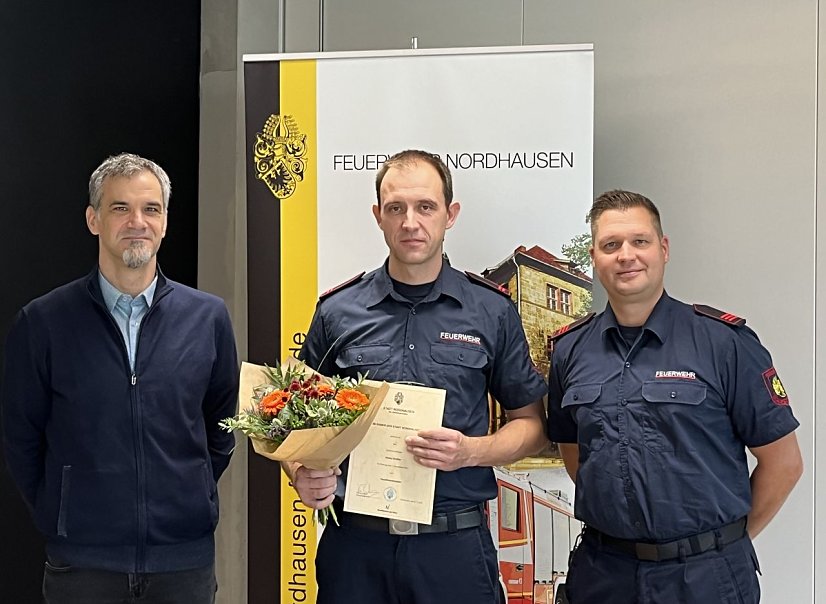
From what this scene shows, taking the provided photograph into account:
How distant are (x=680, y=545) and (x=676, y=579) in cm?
9

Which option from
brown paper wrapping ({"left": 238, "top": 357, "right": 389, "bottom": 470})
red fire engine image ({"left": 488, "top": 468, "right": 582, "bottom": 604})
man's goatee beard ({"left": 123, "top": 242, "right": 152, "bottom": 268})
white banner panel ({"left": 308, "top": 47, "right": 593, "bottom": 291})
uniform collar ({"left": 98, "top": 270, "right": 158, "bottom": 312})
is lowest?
red fire engine image ({"left": 488, "top": 468, "right": 582, "bottom": 604})

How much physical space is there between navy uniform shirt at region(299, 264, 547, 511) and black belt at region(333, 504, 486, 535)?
0.03m

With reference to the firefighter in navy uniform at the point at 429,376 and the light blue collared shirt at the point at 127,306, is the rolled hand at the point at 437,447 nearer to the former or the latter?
the firefighter in navy uniform at the point at 429,376

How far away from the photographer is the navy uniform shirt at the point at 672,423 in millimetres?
2305

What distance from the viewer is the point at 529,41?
3867 millimetres

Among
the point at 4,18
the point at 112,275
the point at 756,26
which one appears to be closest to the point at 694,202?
the point at 756,26

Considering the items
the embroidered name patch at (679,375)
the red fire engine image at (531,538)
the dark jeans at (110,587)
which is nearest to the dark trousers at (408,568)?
the dark jeans at (110,587)

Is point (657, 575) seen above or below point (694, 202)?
below

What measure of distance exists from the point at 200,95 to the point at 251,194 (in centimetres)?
114

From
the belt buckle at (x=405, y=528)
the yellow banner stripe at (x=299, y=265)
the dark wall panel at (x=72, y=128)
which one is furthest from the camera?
the dark wall panel at (x=72, y=128)

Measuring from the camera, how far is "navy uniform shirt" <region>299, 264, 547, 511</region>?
97.8 inches

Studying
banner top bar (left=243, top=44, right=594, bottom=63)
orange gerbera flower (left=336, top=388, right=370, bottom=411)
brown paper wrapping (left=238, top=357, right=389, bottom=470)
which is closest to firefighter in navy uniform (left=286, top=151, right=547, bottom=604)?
brown paper wrapping (left=238, top=357, right=389, bottom=470)

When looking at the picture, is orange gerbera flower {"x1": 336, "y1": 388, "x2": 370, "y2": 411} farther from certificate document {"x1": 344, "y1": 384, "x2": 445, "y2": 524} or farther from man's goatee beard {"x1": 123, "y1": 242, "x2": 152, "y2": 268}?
man's goatee beard {"x1": 123, "y1": 242, "x2": 152, "y2": 268}

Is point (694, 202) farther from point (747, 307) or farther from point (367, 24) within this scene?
point (367, 24)
